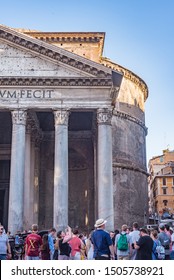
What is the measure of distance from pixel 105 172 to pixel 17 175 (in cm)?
391

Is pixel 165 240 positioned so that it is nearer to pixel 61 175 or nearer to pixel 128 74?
pixel 61 175

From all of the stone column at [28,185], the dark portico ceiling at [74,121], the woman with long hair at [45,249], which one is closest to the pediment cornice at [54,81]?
the stone column at [28,185]

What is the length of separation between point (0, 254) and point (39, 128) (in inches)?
596

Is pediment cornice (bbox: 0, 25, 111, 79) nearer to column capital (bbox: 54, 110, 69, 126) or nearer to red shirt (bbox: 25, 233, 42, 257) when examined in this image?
column capital (bbox: 54, 110, 69, 126)

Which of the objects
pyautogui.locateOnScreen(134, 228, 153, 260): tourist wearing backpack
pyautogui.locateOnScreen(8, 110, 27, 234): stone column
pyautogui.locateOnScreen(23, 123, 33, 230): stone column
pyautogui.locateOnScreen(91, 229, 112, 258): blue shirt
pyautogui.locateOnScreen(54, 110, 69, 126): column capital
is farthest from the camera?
pyautogui.locateOnScreen(23, 123, 33, 230): stone column

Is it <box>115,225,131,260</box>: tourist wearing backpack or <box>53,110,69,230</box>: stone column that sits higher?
<box>53,110,69,230</box>: stone column

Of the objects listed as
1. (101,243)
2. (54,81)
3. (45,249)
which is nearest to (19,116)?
(54,81)

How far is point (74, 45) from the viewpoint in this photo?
2909 cm

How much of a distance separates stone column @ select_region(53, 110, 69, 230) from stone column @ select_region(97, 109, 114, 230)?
1.53 metres

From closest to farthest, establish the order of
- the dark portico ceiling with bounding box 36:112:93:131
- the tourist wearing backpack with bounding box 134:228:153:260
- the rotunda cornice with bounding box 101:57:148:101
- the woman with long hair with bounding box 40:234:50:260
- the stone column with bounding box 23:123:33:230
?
the tourist wearing backpack with bounding box 134:228:153:260, the woman with long hair with bounding box 40:234:50:260, the stone column with bounding box 23:123:33:230, the dark portico ceiling with bounding box 36:112:93:131, the rotunda cornice with bounding box 101:57:148:101

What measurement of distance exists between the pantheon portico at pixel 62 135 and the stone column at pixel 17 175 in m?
0.04

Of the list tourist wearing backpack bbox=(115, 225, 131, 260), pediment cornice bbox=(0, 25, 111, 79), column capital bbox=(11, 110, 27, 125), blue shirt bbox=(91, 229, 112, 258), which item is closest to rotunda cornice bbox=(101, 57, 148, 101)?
pediment cornice bbox=(0, 25, 111, 79)

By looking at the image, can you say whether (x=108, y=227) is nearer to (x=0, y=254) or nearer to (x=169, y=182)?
(x=0, y=254)

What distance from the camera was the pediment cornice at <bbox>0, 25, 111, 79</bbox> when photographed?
59.5 feet
